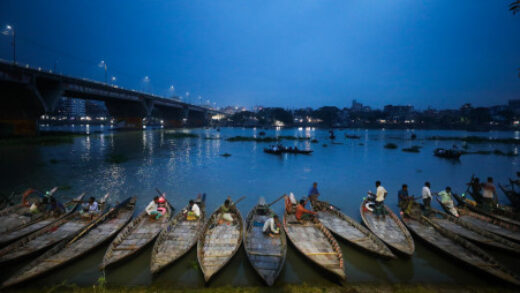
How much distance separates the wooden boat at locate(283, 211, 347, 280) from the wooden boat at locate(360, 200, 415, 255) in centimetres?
205

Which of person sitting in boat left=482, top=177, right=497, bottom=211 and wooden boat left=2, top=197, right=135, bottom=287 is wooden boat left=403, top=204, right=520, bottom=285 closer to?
person sitting in boat left=482, top=177, right=497, bottom=211

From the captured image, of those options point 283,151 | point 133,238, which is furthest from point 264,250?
point 283,151

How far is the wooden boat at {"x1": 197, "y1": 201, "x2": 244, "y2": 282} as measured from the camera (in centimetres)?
634

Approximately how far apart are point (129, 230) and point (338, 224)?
8.07m

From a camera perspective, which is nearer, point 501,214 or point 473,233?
point 473,233

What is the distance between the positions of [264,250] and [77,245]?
602 centimetres

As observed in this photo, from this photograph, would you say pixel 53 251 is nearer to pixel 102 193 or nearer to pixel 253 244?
pixel 253 244

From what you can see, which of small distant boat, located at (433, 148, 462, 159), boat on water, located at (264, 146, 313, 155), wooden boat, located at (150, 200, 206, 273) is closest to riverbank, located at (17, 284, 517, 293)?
wooden boat, located at (150, 200, 206, 273)

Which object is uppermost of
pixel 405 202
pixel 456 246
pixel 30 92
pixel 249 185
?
pixel 30 92

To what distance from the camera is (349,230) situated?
885 centimetres

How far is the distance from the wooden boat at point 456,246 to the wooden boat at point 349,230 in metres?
2.01

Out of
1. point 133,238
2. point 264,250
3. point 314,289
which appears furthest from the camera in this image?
point 133,238

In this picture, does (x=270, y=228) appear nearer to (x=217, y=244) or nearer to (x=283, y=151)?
(x=217, y=244)

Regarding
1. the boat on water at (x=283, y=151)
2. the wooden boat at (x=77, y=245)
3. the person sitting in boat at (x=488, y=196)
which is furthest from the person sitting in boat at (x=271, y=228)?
the boat on water at (x=283, y=151)
